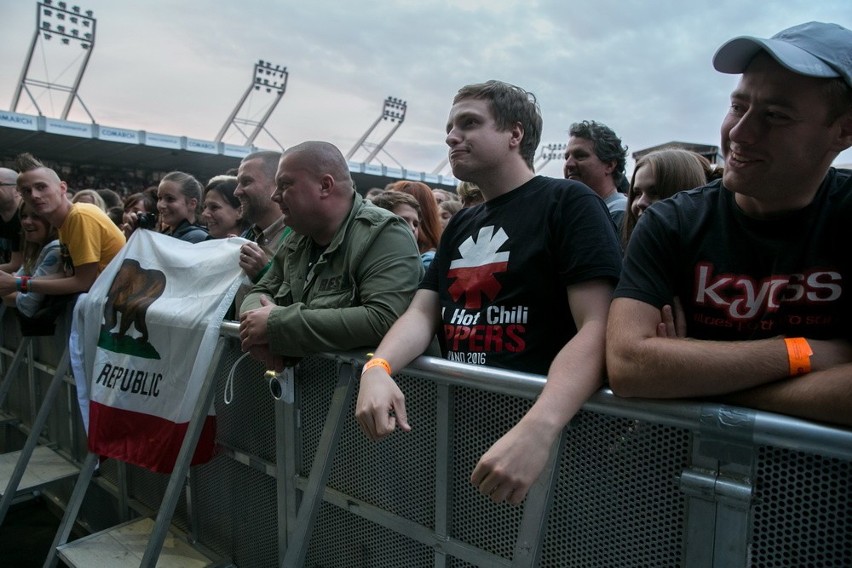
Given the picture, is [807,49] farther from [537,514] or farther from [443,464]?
[443,464]

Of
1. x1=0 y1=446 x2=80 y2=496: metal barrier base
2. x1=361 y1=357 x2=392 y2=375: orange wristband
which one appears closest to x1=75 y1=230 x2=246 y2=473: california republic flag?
x1=0 y1=446 x2=80 y2=496: metal barrier base

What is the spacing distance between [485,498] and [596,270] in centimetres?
72

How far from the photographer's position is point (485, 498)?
1.53 m

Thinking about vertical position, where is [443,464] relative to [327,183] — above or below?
below

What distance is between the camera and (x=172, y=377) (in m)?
2.48

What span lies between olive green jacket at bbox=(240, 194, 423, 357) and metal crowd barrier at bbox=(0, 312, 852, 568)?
12cm

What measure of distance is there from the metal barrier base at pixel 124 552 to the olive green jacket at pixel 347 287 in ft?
4.04

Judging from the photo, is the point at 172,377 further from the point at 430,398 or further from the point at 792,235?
the point at 792,235

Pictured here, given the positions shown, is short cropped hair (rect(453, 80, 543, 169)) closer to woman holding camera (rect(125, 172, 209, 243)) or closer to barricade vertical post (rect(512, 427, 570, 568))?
barricade vertical post (rect(512, 427, 570, 568))

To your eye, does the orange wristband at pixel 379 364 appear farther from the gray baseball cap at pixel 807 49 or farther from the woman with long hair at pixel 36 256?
the woman with long hair at pixel 36 256

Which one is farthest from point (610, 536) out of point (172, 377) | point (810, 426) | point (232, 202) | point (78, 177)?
point (78, 177)

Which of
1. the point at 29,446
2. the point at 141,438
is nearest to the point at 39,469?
the point at 29,446

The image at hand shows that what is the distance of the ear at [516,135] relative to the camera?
1.89 meters

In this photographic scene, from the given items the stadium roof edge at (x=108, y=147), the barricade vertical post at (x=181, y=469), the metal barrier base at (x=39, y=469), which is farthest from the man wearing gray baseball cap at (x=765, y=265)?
the stadium roof edge at (x=108, y=147)
